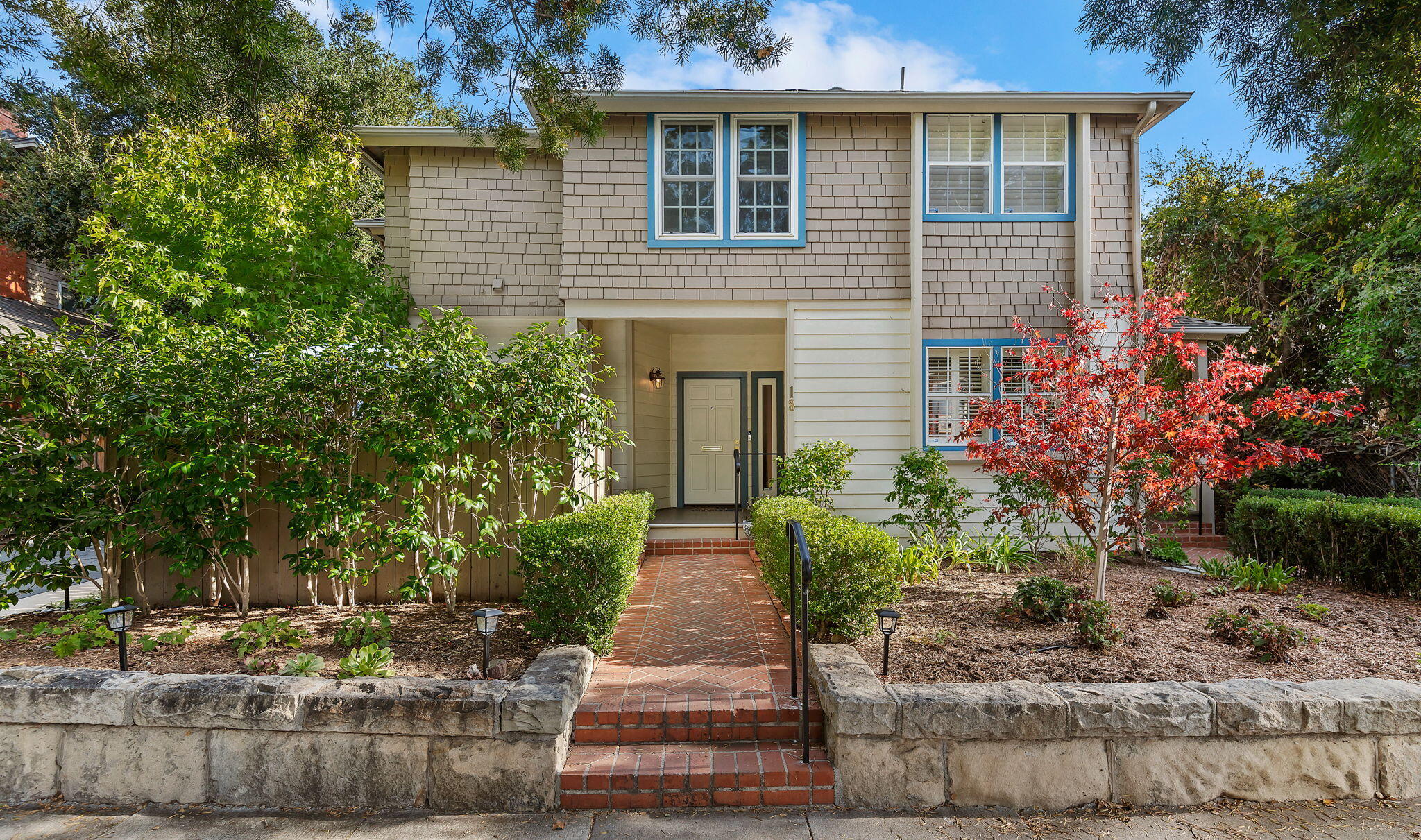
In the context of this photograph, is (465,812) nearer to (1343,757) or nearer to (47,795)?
(47,795)

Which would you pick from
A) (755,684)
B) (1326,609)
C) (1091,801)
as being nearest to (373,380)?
(755,684)

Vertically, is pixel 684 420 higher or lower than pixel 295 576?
higher

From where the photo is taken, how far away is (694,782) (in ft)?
10.7

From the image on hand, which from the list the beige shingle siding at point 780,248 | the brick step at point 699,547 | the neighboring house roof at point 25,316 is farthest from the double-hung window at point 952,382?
the neighboring house roof at point 25,316

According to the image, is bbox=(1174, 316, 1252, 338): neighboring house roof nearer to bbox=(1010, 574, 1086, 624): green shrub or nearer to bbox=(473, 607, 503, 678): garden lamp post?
bbox=(1010, 574, 1086, 624): green shrub

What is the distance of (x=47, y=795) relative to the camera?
136 inches

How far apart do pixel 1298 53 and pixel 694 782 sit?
4643 mm

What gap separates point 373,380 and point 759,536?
3337mm

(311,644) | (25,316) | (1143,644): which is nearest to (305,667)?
(311,644)

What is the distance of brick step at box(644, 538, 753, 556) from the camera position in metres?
8.15

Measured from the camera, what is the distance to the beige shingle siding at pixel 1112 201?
8258 millimetres

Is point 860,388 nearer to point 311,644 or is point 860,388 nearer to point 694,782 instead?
point 694,782

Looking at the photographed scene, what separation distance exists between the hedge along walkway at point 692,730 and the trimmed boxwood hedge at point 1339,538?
17.5 ft

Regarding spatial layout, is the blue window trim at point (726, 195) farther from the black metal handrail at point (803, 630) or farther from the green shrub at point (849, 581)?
the black metal handrail at point (803, 630)
